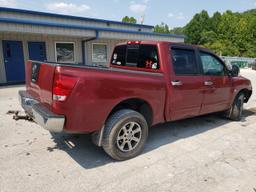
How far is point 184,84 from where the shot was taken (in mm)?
4195

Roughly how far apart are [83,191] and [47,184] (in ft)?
1.64

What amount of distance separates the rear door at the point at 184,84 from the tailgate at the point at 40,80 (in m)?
2.04

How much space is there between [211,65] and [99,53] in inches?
448

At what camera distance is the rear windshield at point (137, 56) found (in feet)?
13.7

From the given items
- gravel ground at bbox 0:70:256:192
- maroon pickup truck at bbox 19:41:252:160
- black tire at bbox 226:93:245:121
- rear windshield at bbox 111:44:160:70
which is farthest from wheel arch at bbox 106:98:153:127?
black tire at bbox 226:93:245:121

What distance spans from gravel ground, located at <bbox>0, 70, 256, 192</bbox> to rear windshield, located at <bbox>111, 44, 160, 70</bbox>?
1.51 metres

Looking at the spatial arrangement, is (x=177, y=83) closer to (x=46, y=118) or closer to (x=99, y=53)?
(x=46, y=118)

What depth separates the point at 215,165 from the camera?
352 centimetres

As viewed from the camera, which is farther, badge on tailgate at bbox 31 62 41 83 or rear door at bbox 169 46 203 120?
rear door at bbox 169 46 203 120

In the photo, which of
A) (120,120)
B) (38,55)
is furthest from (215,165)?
(38,55)

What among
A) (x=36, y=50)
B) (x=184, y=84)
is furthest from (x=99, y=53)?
(x=184, y=84)

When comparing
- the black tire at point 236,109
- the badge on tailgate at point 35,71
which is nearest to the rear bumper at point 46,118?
the badge on tailgate at point 35,71

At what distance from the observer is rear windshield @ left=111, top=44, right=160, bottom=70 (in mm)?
4166

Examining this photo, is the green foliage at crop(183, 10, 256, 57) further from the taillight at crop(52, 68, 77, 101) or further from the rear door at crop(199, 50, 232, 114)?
the taillight at crop(52, 68, 77, 101)
